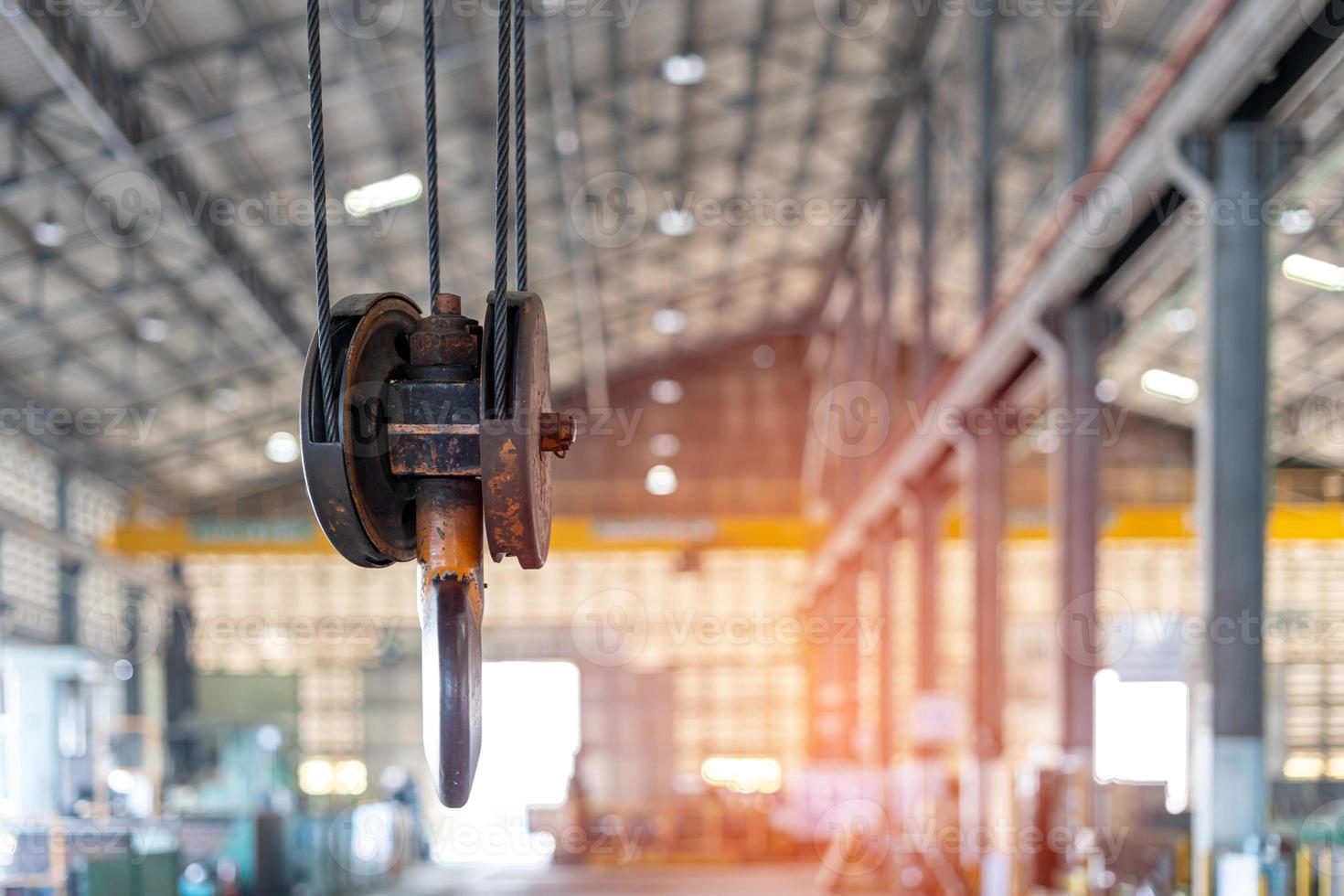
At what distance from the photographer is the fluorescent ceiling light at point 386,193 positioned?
56.7ft

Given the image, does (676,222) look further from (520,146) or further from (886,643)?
(520,146)

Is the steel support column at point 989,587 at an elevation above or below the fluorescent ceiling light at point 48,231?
below

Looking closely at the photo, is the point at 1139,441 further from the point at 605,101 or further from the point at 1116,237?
the point at 1116,237

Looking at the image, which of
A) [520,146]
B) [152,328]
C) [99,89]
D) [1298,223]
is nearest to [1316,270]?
[1298,223]

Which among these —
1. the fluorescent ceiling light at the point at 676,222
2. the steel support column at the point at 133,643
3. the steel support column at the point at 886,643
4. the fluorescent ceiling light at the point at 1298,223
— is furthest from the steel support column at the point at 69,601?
the fluorescent ceiling light at the point at 1298,223

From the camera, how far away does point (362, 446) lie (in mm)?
2934

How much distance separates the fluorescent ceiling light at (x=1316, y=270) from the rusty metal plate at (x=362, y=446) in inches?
627

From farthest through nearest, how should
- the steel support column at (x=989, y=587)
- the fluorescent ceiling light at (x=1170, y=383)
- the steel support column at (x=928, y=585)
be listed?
the fluorescent ceiling light at (x=1170, y=383)
the steel support column at (x=928, y=585)
the steel support column at (x=989, y=587)

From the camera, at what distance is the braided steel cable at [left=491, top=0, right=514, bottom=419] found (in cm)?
280

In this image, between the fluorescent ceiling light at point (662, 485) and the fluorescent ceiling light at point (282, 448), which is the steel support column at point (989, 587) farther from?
the fluorescent ceiling light at point (662, 485)

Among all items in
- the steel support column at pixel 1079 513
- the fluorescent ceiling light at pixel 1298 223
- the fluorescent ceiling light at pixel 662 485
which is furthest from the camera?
the fluorescent ceiling light at pixel 662 485

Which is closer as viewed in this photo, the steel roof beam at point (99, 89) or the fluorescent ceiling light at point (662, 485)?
the steel roof beam at point (99, 89)

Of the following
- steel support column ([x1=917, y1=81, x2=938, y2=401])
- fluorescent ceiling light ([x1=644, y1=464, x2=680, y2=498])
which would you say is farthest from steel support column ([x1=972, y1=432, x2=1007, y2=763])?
fluorescent ceiling light ([x1=644, y1=464, x2=680, y2=498])

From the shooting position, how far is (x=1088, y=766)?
10.9m
